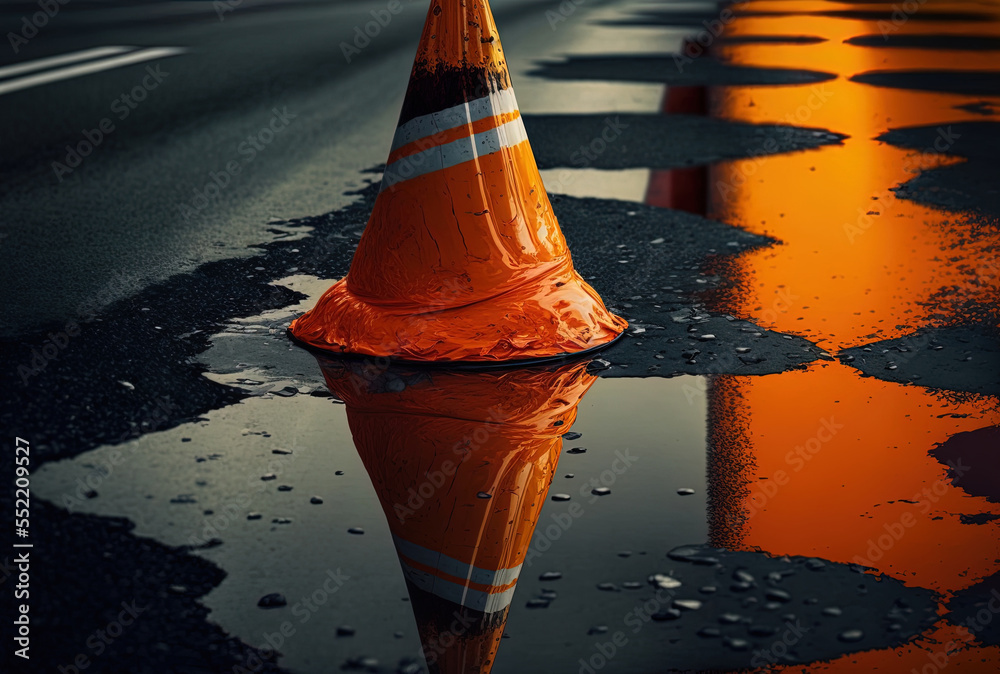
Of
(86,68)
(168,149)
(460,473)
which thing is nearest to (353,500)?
(460,473)

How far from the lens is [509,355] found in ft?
13.3

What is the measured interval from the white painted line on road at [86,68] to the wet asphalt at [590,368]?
8.47 feet

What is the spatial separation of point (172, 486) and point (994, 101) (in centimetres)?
972

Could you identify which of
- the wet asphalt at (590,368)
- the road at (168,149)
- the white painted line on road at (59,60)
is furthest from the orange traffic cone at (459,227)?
the white painted line on road at (59,60)

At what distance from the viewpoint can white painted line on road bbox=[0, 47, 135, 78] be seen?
452 inches

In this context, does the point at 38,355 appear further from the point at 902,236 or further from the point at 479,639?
the point at 902,236

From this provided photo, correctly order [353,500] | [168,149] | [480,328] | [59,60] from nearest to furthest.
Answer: [353,500] < [480,328] < [168,149] < [59,60]

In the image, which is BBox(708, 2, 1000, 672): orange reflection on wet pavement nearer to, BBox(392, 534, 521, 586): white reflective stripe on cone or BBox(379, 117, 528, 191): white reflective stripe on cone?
BBox(392, 534, 521, 586): white reflective stripe on cone

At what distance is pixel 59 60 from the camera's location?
40.5 feet

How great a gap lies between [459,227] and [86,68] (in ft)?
29.7

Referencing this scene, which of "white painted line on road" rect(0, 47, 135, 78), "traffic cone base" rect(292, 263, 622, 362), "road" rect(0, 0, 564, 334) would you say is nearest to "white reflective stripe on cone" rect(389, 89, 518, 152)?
"traffic cone base" rect(292, 263, 622, 362)

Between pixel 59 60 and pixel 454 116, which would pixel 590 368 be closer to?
pixel 454 116

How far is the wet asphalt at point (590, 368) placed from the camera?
2.46m

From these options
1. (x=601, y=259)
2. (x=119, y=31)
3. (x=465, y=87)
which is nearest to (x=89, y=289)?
(x=465, y=87)
